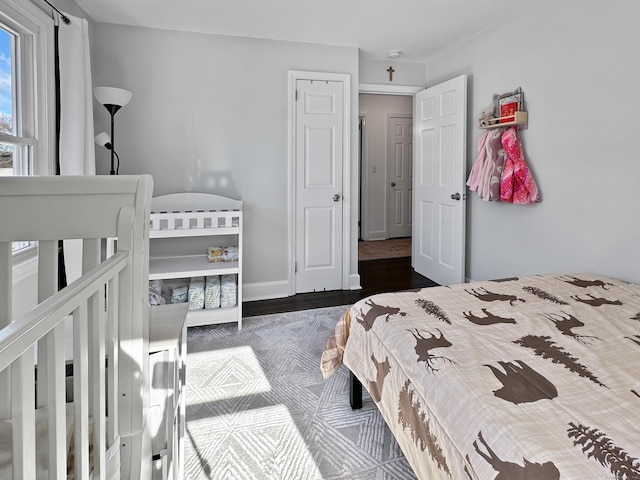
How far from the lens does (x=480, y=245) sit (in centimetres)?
360

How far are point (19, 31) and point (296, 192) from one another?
7.22ft

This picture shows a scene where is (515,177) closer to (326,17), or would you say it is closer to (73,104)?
(326,17)

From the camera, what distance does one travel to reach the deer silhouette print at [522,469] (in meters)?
0.81

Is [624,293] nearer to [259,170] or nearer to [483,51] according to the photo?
[483,51]

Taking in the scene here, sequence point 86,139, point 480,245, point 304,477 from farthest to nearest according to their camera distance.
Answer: point 480,245
point 86,139
point 304,477

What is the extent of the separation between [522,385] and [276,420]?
1.18m

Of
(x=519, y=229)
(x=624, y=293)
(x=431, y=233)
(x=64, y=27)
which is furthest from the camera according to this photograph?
(x=431, y=233)

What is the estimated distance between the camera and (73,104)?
7.90 feet

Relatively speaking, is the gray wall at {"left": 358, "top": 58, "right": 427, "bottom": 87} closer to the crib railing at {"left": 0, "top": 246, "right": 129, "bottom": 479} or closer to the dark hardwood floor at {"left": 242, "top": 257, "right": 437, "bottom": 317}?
the dark hardwood floor at {"left": 242, "top": 257, "right": 437, "bottom": 317}

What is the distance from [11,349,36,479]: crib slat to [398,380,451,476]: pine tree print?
0.95m

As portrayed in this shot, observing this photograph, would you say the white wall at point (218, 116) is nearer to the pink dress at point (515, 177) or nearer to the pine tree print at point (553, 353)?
the pink dress at point (515, 177)

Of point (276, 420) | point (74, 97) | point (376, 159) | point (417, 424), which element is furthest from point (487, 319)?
point (376, 159)

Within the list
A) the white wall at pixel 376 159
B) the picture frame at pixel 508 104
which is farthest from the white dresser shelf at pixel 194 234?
the white wall at pixel 376 159

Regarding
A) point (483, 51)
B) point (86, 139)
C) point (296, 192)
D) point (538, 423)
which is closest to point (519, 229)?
point (483, 51)
